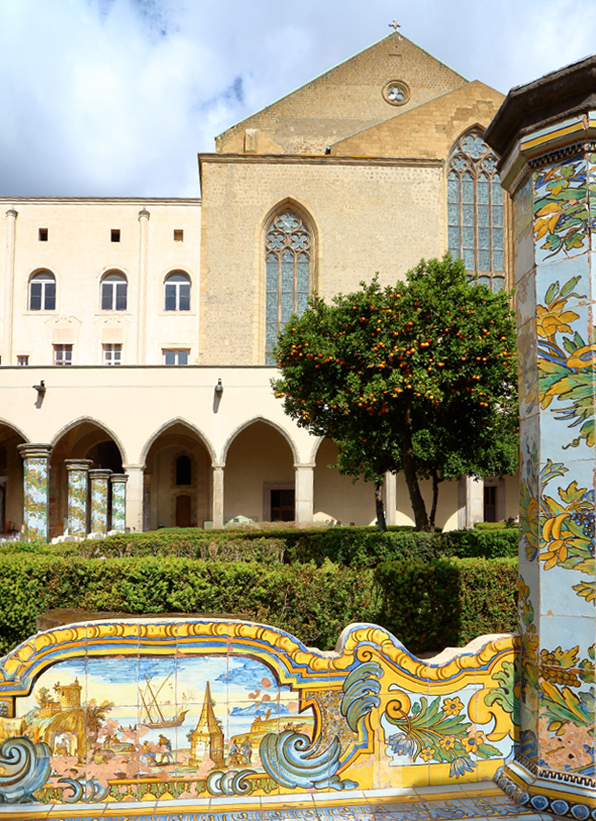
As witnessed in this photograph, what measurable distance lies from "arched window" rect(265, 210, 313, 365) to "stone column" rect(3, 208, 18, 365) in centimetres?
1123

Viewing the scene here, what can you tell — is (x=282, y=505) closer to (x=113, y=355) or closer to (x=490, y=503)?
(x=490, y=503)

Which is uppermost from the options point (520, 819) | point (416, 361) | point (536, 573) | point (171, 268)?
point (171, 268)

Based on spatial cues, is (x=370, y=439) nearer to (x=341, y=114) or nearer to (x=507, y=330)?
(x=507, y=330)

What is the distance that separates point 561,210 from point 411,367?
809 cm

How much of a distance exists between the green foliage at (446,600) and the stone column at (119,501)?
620 inches

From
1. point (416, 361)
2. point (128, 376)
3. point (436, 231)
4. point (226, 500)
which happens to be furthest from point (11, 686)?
point (436, 231)

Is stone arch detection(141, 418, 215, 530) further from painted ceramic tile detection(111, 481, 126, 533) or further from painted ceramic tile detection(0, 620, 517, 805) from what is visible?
painted ceramic tile detection(0, 620, 517, 805)

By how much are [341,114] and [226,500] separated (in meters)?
18.0

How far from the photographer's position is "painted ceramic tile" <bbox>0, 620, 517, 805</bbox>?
3.16 metres

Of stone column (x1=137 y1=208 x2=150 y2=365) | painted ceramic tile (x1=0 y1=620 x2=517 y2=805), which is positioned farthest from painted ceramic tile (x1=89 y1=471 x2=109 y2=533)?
painted ceramic tile (x1=0 y1=620 x2=517 y2=805)

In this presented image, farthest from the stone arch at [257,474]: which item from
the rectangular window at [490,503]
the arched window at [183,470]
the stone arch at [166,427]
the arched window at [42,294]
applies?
the arched window at [42,294]

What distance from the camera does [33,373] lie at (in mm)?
22656

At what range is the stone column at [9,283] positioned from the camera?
97.5ft

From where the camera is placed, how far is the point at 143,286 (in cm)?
3038
